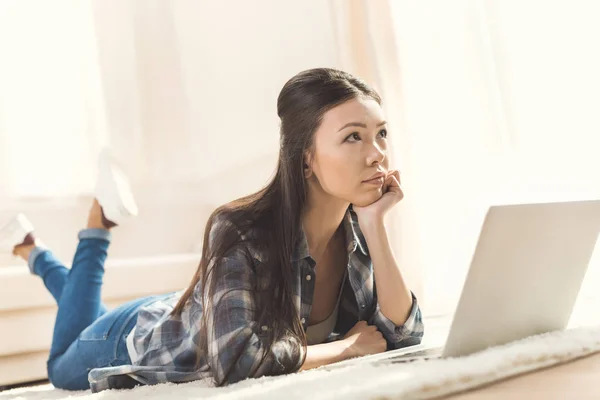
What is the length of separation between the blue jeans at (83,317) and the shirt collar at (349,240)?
0.49 meters

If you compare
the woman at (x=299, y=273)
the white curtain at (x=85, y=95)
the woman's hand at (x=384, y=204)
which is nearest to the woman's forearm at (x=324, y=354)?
the woman at (x=299, y=273)

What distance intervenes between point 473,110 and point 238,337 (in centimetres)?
139

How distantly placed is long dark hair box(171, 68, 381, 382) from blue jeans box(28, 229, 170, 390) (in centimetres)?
28

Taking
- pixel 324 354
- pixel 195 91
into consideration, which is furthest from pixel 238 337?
pixel 195 91

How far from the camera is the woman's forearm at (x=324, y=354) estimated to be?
1.22 m

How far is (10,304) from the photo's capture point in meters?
2.15

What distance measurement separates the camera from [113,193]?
190 centimetres

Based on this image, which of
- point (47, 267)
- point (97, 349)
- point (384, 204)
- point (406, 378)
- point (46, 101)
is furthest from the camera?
point (46, 101)

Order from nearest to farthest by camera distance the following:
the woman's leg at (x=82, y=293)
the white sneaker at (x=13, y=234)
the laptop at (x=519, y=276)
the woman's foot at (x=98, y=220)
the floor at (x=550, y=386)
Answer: the floor at (x=550, y=386) < the laptop at (x=519, y=276) < the woman's leg at (x=82, y=293) < the woman's foot at (x=98, y=220) < the white sneaker at (x=13, y=234)

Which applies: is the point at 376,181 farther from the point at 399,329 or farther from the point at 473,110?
the point at 473,110

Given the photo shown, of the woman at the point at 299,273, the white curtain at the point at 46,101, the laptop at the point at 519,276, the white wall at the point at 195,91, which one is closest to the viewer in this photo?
the laptop at the point at 519,276

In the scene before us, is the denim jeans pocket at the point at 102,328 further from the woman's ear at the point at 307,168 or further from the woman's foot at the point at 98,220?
the woman's ear at the point at 307,168

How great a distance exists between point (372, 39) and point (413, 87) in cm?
31

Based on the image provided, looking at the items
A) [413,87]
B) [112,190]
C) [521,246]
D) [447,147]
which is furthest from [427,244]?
[521,246]
